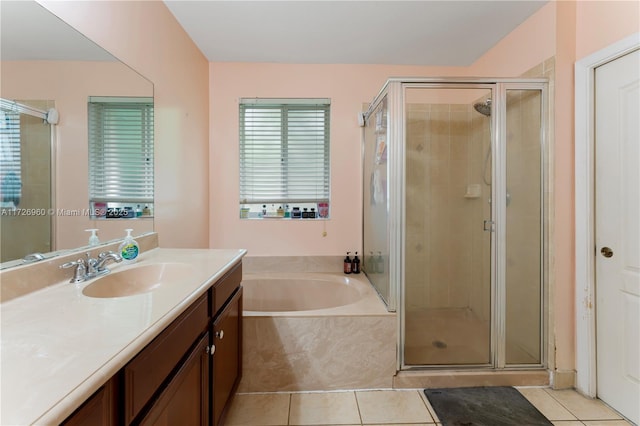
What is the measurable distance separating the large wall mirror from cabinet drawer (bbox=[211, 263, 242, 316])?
61cm

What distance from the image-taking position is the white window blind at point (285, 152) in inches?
103

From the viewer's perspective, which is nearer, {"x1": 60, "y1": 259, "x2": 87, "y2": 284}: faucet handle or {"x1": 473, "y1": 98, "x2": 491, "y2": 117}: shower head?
{"x1": 60, "y1": 259, "x2": 87, "y2": 284}: faucet handle

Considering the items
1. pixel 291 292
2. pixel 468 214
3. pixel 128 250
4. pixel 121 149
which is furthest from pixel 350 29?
pixel 291 292

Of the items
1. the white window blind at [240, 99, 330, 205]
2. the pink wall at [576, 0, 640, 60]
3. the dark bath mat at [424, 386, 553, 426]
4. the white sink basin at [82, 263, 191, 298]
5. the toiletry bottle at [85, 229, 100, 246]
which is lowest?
the dark bath mat at [424, 386, 553, 426]

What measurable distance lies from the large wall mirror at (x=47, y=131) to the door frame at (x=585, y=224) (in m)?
2.62

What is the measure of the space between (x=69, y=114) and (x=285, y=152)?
1.67 metres

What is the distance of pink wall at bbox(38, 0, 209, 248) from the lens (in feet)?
4.48

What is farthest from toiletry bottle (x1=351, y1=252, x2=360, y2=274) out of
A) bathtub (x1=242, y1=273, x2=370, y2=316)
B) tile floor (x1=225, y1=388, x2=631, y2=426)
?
tile floor (x1=225, y1=388, x2=631, y2=426)

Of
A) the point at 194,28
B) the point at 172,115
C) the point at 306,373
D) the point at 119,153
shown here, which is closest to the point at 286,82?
the point at 194,28

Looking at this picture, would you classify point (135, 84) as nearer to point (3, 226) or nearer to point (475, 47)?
point (3, 226)

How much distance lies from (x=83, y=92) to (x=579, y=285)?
2.85 metres

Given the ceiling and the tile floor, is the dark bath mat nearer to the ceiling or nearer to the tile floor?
the tile floor

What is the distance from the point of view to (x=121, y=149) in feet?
4.76

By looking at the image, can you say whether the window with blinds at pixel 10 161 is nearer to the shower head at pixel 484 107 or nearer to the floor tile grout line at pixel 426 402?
the floor tile grout line at pixel 426 402
